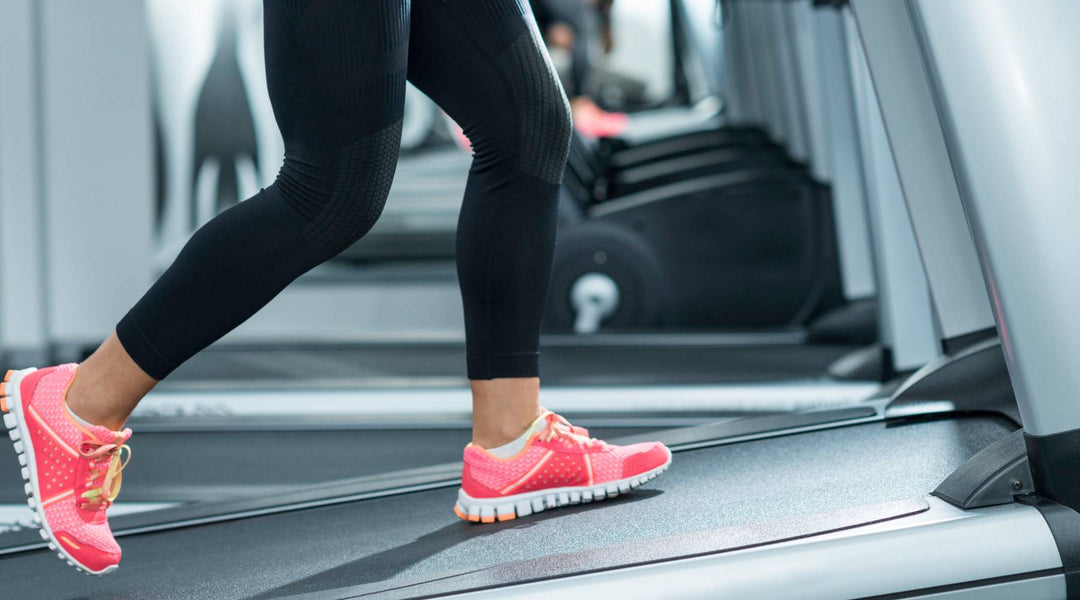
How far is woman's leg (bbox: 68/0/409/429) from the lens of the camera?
0.90m

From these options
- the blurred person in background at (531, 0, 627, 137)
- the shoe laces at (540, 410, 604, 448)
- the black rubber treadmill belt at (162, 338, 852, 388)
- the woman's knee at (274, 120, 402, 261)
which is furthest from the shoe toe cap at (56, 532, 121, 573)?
the blurred person in background at (531, 0, 627, 137)

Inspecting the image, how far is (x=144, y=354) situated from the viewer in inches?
36.3

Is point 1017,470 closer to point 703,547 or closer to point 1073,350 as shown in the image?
point 1073,350

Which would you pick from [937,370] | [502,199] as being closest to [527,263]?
[502,199]

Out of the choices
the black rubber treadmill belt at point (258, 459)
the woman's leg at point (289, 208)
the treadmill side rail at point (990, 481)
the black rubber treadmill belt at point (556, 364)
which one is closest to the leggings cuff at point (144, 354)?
the woman's leg at point (289, 208)

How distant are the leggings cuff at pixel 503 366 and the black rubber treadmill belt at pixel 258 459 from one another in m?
0.64

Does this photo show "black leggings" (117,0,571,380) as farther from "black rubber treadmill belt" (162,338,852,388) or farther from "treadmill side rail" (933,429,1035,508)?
"black rubber treadmill belt" (162,338,852,388)

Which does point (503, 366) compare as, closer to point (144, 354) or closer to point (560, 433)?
point (560, 433)

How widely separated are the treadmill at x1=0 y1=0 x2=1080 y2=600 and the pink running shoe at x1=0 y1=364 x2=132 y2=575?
0.33 feet

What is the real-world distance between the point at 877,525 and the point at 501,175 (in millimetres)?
536

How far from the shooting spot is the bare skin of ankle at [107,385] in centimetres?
93

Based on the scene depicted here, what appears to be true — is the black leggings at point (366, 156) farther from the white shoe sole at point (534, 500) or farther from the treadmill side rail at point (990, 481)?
the treadmill side rail at point (990, 481)

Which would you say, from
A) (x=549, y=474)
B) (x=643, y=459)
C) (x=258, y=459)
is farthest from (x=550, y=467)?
(x=258, y=459)

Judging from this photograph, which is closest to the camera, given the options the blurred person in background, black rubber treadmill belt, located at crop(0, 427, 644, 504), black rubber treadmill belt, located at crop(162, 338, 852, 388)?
black rubber treadmill belt, located at crop(0, 427, 644, 504)
